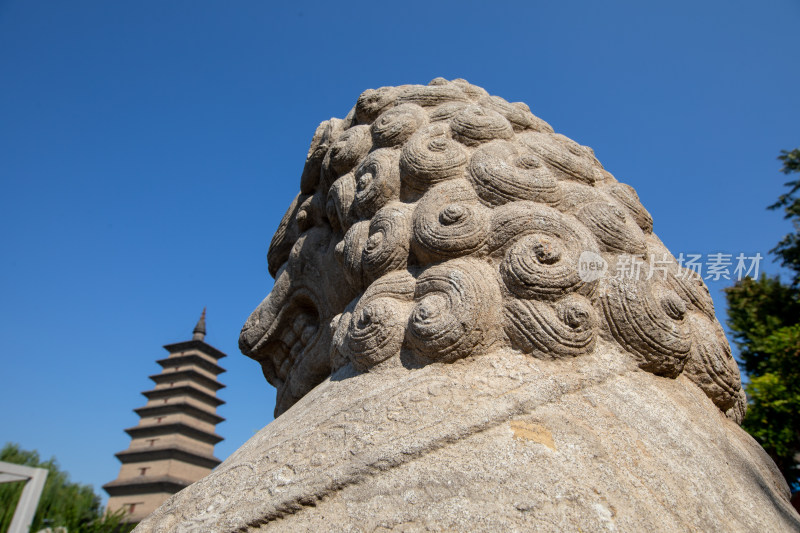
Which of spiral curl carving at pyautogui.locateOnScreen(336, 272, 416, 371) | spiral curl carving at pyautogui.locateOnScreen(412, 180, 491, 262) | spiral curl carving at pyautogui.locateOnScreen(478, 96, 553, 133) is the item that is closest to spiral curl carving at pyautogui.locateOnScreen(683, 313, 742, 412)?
spiral curl carving at pyautogui.locateOnScreen(412, 180, 491, 262)

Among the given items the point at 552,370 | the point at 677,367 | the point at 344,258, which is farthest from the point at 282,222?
the point at 677,367

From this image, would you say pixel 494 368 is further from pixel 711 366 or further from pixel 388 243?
pixel 711 366

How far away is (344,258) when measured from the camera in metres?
2.45

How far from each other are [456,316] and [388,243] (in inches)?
18.6

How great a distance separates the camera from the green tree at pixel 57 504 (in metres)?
8.93

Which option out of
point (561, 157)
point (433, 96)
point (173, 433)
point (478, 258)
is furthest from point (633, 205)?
point (173, 433)

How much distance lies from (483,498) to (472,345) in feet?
1.84

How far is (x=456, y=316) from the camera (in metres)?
1.91

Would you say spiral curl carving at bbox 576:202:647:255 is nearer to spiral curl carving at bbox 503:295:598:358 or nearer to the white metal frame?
spiral curl carving at bbox 503:295:598:358

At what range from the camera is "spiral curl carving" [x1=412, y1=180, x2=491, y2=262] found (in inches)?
82.7

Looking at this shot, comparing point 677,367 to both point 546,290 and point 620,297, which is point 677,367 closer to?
point 620,297

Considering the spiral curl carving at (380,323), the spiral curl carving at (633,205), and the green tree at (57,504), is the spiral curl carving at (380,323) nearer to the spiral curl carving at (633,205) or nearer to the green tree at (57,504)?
the spiral curl carving at (633,205)

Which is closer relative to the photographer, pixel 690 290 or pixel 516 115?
pixel 690 290

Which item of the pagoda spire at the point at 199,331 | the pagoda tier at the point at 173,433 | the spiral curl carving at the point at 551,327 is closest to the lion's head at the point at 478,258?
the spiral curl carving at the point at 551,327
